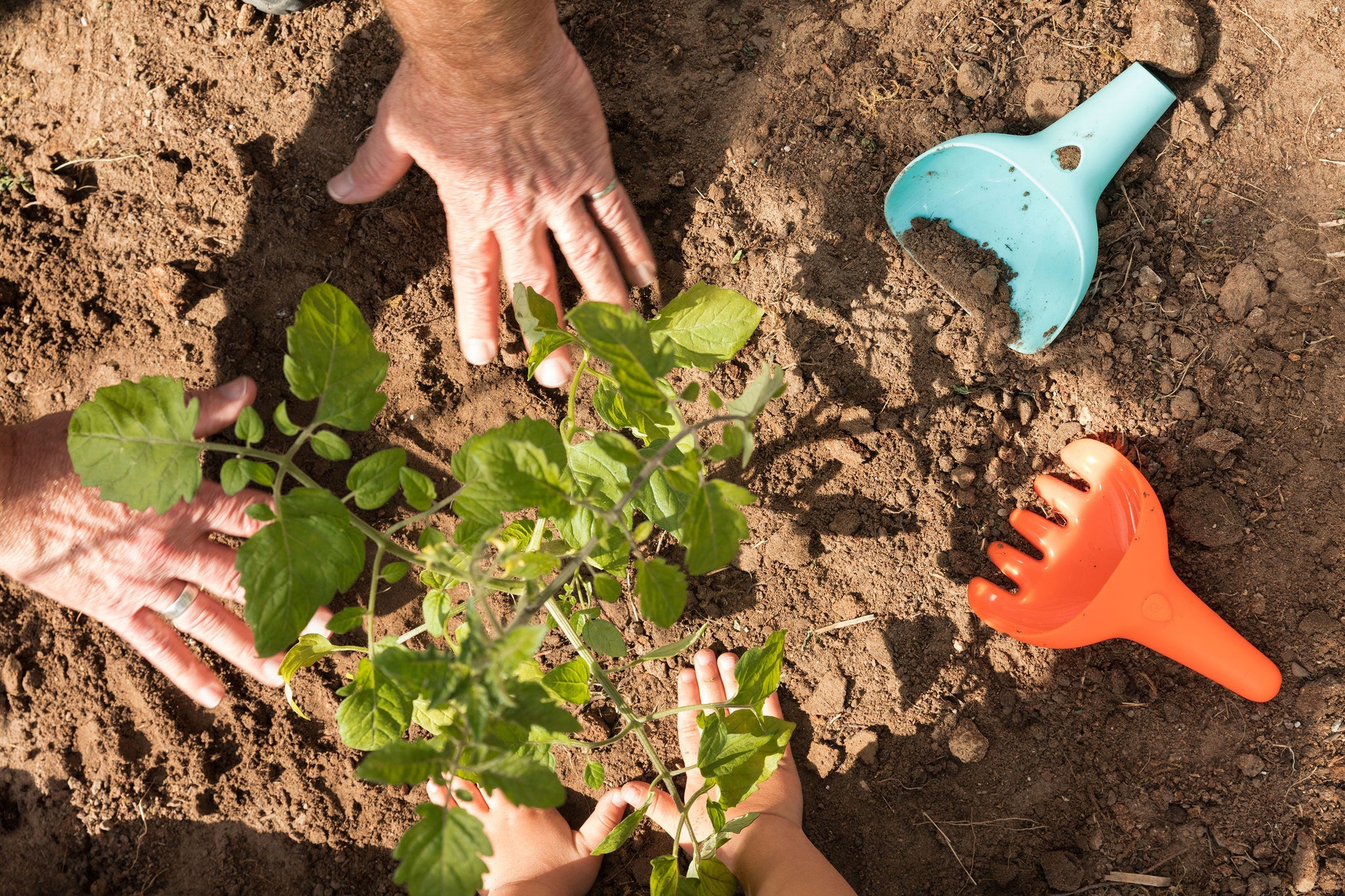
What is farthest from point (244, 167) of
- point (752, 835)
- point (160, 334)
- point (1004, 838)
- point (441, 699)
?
point (1004, 838)

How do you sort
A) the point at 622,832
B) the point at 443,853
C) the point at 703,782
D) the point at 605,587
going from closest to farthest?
1. the point at 443,853
2. the point at 605,587
3. the point at 622,832
4. the point at 703,782

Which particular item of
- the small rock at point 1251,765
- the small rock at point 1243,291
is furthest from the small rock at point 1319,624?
the small rock at point 1243,291

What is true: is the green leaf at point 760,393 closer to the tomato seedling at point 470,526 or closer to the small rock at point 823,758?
the tomato seedling at point 470,526

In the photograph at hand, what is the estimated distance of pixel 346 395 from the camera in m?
0.89

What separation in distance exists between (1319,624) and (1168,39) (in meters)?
1.11

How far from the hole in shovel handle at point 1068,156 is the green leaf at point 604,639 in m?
1.19

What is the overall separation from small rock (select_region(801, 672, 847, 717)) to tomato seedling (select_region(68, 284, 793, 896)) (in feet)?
1.80

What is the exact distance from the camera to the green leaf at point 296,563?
31.8 inches

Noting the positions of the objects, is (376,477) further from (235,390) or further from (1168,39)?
(1168,39)

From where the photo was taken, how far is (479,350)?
1.56 metres

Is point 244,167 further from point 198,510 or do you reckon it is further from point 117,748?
point 117,748

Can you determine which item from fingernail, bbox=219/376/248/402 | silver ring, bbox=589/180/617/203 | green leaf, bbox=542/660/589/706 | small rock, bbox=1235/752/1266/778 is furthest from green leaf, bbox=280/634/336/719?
small rock, bbox=1235/752/1266/778

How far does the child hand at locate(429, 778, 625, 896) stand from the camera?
165 cm

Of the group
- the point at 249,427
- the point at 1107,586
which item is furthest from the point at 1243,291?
the point at 249,427
